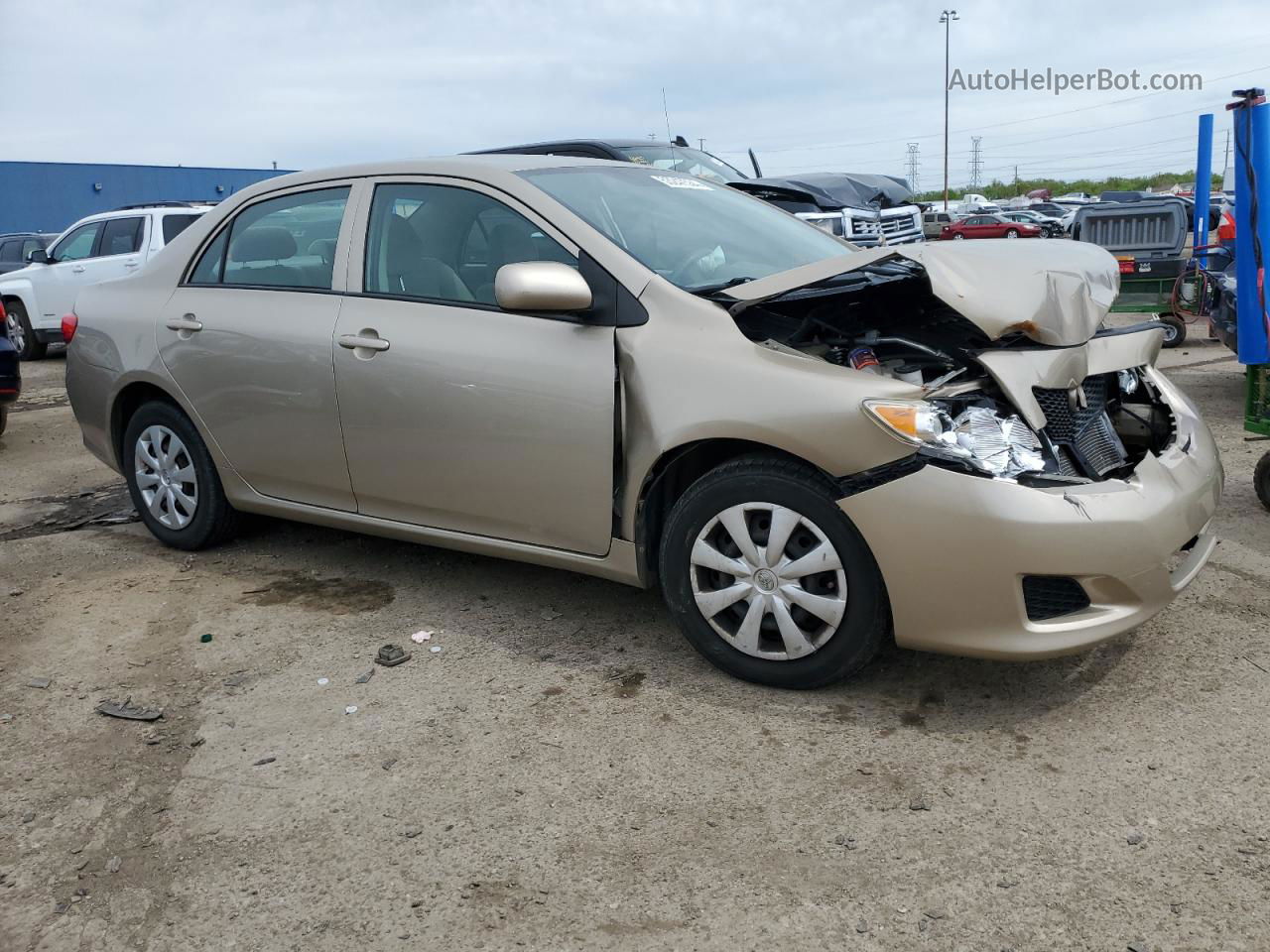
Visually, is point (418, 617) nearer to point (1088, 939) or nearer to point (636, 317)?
point (636, 317)

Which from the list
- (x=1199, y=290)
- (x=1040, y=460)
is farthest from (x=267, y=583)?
(x=1199, y=290)

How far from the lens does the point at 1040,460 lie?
323 centimetres

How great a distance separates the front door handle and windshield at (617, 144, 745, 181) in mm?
6297

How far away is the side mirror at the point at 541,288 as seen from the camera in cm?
353

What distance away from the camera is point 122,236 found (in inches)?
508

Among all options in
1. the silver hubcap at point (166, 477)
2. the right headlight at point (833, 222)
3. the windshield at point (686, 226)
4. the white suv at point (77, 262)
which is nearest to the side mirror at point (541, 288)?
the windshield at point (686, 226)

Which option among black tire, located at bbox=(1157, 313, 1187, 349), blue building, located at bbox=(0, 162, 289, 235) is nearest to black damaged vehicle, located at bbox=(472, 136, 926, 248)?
black tire, located at bbox=(1157, 313, 1187, 349)

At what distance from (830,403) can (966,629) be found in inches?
28.9

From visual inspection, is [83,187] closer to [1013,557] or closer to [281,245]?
[281,245]

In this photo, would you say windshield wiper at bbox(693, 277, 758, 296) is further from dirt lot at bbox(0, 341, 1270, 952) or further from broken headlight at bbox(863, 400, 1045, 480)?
dirt lot at bbox(0, 341, 1270, 952)

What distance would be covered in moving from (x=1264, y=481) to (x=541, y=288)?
356cm

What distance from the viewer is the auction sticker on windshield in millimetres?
4520

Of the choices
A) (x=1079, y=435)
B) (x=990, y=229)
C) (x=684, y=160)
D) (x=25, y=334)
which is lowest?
(x=1079, y=435)

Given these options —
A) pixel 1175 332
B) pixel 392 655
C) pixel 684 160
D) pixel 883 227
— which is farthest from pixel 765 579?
pixel 883 227
